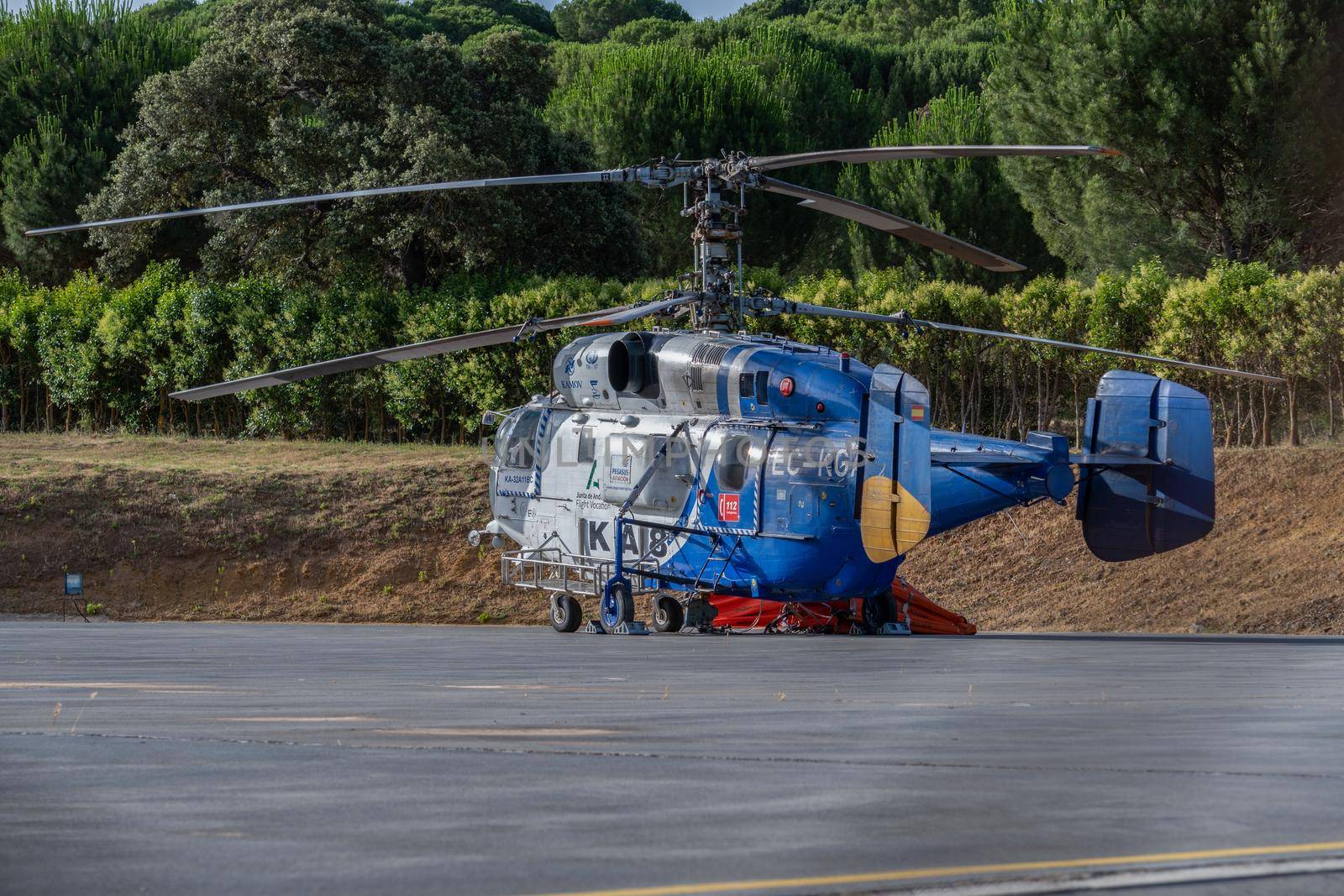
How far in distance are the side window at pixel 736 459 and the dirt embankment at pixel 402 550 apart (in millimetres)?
8705

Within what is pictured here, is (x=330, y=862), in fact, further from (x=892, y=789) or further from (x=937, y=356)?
(x=937, y=356)

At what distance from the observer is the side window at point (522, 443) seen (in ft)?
74.9

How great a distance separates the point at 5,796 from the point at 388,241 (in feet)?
113

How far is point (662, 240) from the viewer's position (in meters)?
52.2

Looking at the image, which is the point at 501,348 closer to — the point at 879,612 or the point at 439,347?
the point at 439,347

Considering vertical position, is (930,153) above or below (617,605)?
above

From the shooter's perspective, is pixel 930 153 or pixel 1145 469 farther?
pixel 1145 469

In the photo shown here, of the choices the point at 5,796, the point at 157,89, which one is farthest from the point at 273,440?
the point at 5,796

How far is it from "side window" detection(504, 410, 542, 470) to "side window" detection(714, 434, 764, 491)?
4.49 m

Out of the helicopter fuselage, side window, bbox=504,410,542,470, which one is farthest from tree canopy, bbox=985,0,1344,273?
the helicopter fuselage

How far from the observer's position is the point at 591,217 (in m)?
42.9

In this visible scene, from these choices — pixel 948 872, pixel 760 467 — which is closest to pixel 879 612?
pixel 760 467

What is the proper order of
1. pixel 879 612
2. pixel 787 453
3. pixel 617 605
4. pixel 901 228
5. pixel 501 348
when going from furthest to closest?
pixel 501 348 → pixel 617 605 → pixel 879 612 → pixel 787 453 → pixel 901 228

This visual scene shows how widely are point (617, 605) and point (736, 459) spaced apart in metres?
2.64
